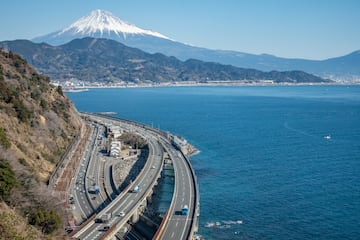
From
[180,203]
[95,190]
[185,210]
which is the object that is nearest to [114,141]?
[95,190]

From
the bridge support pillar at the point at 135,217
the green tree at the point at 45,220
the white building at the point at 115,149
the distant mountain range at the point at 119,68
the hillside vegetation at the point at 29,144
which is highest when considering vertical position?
the distant mountain range at the point at 119,68

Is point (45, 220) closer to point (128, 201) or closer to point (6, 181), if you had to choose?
point (6, 181)

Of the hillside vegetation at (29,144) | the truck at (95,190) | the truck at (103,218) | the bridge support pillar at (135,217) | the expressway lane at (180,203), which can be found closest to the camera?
the hillside vegetation at (29,144)

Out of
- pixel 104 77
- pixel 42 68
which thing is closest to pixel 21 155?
pixel 104 77

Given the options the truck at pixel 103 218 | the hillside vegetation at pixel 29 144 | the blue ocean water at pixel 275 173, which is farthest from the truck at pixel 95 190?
the blue ocean water at pixel 275 173

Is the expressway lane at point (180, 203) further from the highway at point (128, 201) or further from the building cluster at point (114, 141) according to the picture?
the building cluster at point (114, 141)

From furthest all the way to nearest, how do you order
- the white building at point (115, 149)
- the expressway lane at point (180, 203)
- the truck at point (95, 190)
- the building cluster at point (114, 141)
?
1. the building cluster at point (114, 141)
2. the white building at point (115, 149)
3. the truck at point (95, 190)
4. the expressway lane at point (180, 203)
